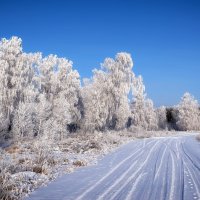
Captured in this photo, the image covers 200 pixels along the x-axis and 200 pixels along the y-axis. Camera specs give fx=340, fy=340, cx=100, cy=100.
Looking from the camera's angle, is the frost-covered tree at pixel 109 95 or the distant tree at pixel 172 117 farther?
the distant tree at pixel 172 117

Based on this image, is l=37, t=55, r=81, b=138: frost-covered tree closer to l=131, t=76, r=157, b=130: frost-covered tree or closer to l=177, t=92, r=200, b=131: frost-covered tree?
l=131, t=76, r=157, b=130: frost-covered tree

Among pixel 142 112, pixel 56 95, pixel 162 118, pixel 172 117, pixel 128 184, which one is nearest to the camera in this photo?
pixel 128 184

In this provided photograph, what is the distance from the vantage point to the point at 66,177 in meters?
12.1

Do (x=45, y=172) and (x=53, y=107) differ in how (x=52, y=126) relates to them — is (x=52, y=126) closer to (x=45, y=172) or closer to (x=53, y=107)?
(x=53, y=107)

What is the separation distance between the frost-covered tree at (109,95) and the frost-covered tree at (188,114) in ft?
107

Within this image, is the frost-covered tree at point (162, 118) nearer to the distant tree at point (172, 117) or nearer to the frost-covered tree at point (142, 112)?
the distant tree at point (172, 117)

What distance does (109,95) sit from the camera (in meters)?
47.8

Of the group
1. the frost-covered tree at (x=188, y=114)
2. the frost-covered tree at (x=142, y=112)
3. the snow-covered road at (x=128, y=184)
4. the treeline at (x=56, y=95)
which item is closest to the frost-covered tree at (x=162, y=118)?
the frost-covered tree at (x=188, y=114)

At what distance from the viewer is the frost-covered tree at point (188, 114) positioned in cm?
7712

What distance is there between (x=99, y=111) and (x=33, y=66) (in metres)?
11.6

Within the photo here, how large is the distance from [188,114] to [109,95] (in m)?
35.5

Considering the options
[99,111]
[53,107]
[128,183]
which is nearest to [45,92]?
[53,107]

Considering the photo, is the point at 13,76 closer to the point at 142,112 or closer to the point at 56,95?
the point at 56,95

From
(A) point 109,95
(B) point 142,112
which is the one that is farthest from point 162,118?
(A) point 109,95
